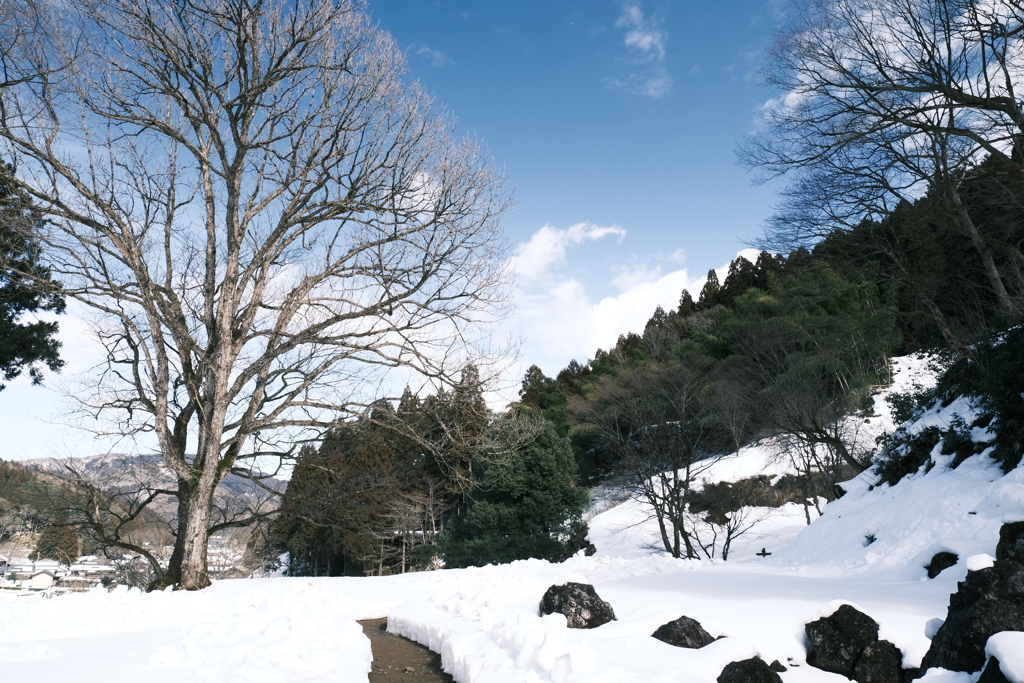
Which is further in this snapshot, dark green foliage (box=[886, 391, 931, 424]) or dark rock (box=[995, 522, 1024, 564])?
dark green foliage (box=[886, 391, 931, 424])

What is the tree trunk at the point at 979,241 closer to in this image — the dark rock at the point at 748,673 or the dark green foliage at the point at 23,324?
the dark rock at the point at 748,673

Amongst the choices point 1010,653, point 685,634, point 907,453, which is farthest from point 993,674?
point 907,453

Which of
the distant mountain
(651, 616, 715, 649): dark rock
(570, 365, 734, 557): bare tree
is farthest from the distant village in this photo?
(651, 616, 715, 649): dark rock

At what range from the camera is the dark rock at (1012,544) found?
3947mm

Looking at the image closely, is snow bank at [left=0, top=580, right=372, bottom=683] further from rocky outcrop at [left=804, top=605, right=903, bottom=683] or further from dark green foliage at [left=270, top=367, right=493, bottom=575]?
dark green foliage at [left=270, top=367, right=493, bottom=575]

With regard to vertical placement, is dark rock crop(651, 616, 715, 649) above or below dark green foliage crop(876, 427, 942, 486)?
below

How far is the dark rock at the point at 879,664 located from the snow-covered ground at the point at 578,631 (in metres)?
0.08

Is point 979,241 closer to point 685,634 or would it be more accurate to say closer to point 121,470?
point 685,634

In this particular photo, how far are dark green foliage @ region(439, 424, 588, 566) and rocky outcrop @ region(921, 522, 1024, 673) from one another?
1625 cm

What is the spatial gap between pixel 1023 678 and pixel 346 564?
26.9m

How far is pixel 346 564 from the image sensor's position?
25953 millimetres

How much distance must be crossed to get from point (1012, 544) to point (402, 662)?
5598mm

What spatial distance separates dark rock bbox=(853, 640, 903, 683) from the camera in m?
4.34

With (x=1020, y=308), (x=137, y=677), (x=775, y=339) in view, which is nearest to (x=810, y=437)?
(x=1020, y=308)
